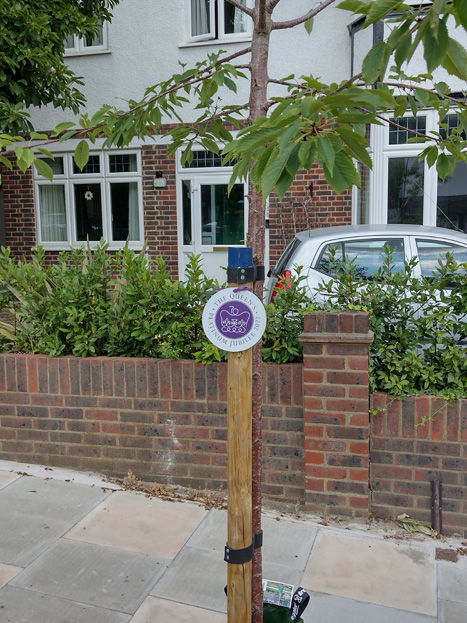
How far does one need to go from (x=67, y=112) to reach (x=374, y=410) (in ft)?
32.0

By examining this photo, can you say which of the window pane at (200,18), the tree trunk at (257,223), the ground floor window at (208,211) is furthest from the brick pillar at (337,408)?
the window pane at (200,18)

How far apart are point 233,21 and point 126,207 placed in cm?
385

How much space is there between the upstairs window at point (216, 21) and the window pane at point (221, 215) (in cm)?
259

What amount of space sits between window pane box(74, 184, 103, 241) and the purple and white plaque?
397 inches

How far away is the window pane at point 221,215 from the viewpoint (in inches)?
440

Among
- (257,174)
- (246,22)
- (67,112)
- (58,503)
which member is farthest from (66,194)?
(257,174)

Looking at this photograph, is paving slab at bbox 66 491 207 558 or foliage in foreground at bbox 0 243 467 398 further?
foliage in foreground at bbox 0 243 467 398

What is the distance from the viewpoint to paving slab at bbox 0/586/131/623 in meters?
2.77

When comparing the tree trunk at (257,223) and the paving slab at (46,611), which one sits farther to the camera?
the paving slab at (46,611)

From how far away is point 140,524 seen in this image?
3664mm

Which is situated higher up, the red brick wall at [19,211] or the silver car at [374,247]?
the red brick wall at [19,211]

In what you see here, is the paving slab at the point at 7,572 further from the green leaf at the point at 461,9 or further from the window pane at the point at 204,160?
the window pane at the point at 204,160

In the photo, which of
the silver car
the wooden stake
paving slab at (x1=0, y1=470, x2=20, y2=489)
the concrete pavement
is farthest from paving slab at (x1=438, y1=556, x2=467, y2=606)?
the silver car

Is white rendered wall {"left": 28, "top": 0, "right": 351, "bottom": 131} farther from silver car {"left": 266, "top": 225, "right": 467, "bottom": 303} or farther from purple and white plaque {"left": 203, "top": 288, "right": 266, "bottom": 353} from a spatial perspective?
purple and white plaque {"left": 203, "top": 288, "right": 266, "bottom": 353}
